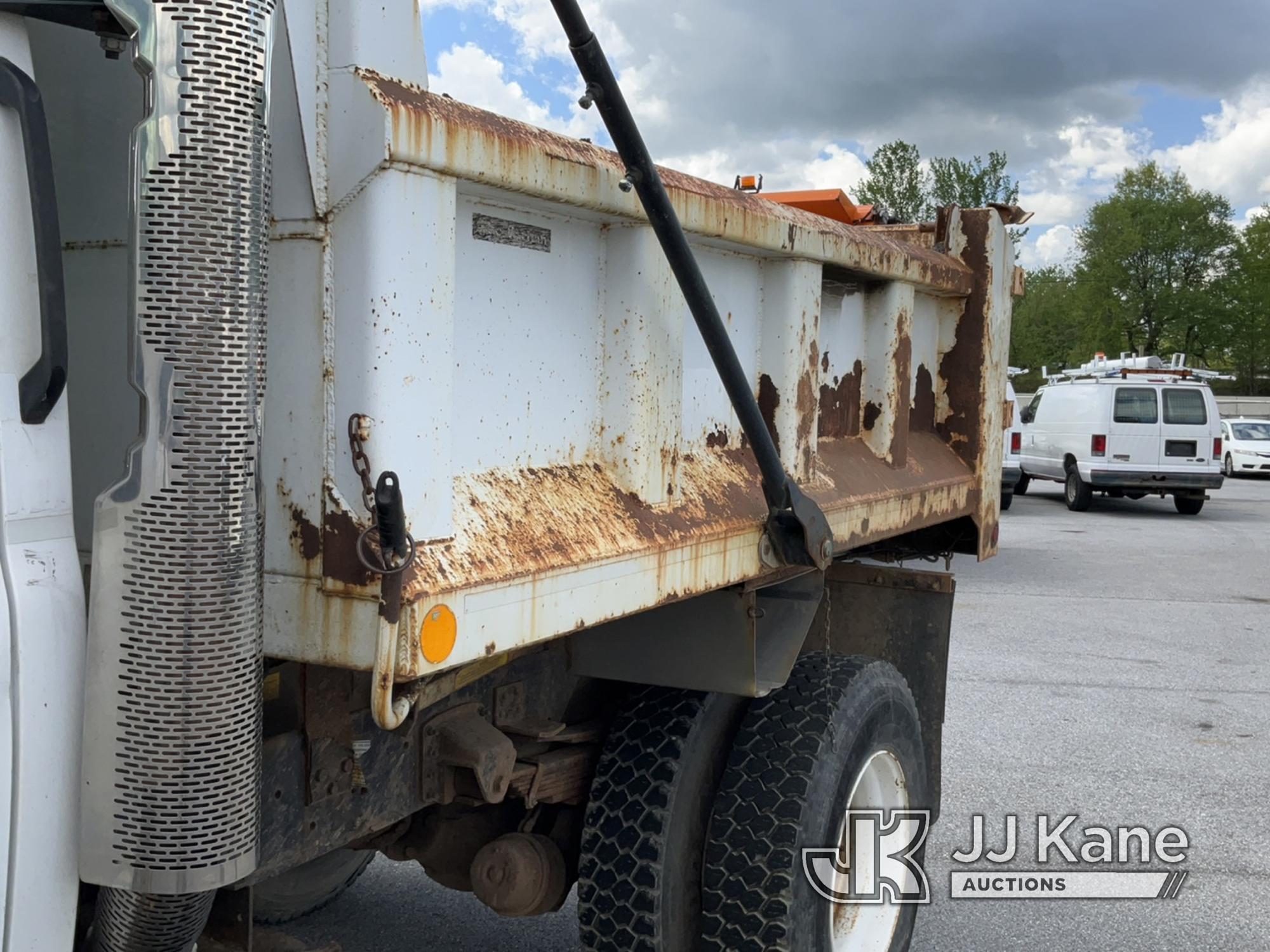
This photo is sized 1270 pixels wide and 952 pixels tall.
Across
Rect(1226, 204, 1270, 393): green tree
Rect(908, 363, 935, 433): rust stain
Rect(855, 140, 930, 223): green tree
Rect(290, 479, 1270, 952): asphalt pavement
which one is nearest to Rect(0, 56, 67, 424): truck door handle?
Rect(290, 479, 1270, 952): asphalt pavement

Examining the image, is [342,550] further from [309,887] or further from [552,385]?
[309,887]

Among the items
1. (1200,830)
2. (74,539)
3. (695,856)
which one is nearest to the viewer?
(74,539)

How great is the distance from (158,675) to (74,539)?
27cm

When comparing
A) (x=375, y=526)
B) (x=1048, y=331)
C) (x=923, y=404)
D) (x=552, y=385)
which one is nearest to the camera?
(x=375, y=526)

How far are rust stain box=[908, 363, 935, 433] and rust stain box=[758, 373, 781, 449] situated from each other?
1.09 meters

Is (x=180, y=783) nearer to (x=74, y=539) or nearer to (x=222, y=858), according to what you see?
(x=222, y=858)

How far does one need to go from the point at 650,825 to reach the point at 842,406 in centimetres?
125

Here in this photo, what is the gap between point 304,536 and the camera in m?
1.73

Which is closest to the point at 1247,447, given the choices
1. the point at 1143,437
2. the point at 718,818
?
the point at 1143,437

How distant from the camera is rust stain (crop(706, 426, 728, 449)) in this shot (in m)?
2.67

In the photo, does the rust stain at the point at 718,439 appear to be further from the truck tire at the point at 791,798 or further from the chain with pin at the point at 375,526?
the chain with pin at the point at 375,526

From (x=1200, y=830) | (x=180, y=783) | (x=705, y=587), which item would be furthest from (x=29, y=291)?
(x=1200, y=830)

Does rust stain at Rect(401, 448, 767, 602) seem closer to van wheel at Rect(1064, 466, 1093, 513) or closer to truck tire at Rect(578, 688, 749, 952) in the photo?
truck tire at Rect(578, 688, 749, 952)

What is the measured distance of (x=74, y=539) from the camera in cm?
170
